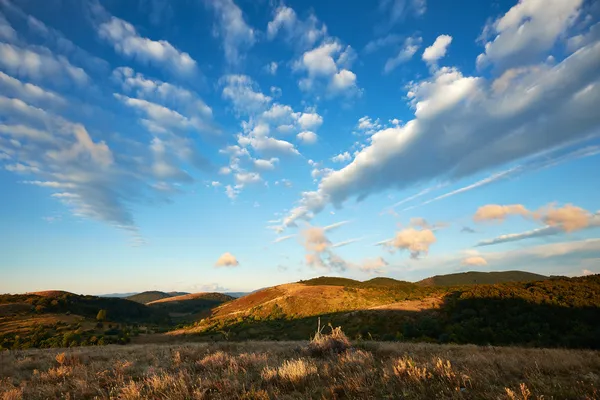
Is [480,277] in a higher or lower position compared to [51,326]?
higher

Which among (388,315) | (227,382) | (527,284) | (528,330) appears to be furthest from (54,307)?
(527,284)

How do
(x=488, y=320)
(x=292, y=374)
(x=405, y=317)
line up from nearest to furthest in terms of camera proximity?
(x=292, y=374) < (x=488, y=320) < (x=405, y=317)

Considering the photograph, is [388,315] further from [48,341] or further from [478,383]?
[48,341]

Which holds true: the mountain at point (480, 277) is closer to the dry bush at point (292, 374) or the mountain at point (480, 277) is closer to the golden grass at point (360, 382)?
the golden grass at point (360, 382)

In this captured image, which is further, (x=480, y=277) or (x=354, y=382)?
Answer: (x=480, y=277)

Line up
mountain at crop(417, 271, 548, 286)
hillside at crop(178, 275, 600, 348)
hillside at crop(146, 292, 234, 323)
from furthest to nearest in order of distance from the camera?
hillside at crop(146, 292, 234, 323)
mountain at crop(417, 271, 548, 286)
hillside at crop(178, 275, 600, 348)

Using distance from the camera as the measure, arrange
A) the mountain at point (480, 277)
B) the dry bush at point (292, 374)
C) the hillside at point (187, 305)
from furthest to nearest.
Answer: the hillside at point (187, 305)
the mountain at point (480, 277)
the dry bush at point (292, 374)

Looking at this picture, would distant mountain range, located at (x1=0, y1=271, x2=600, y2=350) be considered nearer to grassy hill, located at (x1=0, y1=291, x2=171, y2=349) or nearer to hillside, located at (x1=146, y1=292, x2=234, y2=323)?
grassy hill, located at (x1=0, y1=291, x2=171, y2=349)

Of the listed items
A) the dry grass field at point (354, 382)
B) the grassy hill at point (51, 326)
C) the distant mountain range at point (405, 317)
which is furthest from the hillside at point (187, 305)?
the dry grass field at point (354, 382)

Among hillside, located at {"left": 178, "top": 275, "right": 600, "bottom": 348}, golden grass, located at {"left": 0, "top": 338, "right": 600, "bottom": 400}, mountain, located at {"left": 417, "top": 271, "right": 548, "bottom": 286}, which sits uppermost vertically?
mountain, located at {"left": 417, "top": 271, "right": 548, "bottom": 286}

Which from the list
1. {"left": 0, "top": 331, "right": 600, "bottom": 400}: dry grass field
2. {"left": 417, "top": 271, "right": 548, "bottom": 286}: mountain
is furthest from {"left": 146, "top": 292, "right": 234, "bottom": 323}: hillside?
{"left": 0, "top": 331, "right": 600, "bottom": 400}: dry grass field

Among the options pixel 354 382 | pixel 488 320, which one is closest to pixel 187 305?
pixel 488 320

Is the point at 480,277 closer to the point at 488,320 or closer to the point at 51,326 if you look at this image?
the point at 488,320

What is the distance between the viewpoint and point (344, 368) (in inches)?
289
